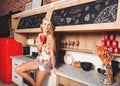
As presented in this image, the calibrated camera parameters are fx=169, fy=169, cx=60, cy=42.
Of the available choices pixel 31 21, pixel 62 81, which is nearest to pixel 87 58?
pixel 62 81

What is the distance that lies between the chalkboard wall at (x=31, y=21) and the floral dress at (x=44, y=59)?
2.28 feet

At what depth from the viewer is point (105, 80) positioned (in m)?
2.01

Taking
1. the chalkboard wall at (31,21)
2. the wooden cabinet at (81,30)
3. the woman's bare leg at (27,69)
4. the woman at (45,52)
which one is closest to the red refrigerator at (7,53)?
the chalkboard wall at (31,21)

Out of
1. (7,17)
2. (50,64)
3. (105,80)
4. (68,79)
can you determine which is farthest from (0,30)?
(105,80)

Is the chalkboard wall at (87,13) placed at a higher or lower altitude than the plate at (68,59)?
higher

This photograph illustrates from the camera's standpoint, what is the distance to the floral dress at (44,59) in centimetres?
283

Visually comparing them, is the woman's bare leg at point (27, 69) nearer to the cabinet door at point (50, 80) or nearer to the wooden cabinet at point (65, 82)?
the cabinet door at point (50, 80)

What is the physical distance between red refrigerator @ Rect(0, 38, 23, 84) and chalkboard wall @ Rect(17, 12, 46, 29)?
0.51m

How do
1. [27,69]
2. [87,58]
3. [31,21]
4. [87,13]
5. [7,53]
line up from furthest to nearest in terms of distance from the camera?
[7,53], [31,21], [27,69], [87,58], [87,13]

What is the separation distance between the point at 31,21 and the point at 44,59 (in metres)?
1.19

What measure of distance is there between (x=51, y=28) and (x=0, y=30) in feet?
10.1

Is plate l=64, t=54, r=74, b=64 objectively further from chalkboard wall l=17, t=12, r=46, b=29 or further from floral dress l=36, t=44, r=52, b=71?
chalkboard wall l=17, t=12, r=46, b=29

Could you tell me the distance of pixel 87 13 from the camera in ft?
7.88

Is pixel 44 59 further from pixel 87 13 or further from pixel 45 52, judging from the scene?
pixel 87 13
